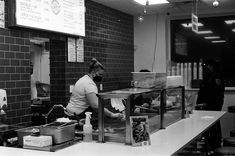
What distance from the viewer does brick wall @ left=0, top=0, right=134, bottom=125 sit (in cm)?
386

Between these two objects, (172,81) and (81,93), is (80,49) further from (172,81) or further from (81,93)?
(172,81)

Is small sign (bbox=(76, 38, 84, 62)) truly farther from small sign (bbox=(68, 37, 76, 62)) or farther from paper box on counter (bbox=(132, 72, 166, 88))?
paper box on counter (bbox=(132, 72, 166, 88))

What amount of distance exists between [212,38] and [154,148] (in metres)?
4.85

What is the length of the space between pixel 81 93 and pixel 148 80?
103 centimetres

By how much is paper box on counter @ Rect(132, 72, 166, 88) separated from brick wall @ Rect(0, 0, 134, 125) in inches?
60.8

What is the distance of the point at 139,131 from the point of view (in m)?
2.42

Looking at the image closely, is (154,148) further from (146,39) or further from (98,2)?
(146,39)

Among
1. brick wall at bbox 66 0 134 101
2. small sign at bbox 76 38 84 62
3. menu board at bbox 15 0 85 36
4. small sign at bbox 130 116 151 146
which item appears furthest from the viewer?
brick wall at bbox 66 0 134 101

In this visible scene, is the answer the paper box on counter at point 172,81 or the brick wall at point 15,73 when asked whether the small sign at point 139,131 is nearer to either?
the paper box on counter at point 172,81

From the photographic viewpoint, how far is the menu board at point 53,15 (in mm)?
3832

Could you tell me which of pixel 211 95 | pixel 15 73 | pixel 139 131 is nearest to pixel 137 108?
pixel 139 131

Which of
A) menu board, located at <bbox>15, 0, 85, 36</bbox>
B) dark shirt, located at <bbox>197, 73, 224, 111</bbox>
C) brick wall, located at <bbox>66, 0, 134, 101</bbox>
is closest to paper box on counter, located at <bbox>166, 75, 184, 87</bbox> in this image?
menu board, located at <bbox>15, 0, 85, 36</bbox>

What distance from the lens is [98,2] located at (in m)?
5.67

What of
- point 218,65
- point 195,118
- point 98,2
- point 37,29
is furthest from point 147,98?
point 218,65
